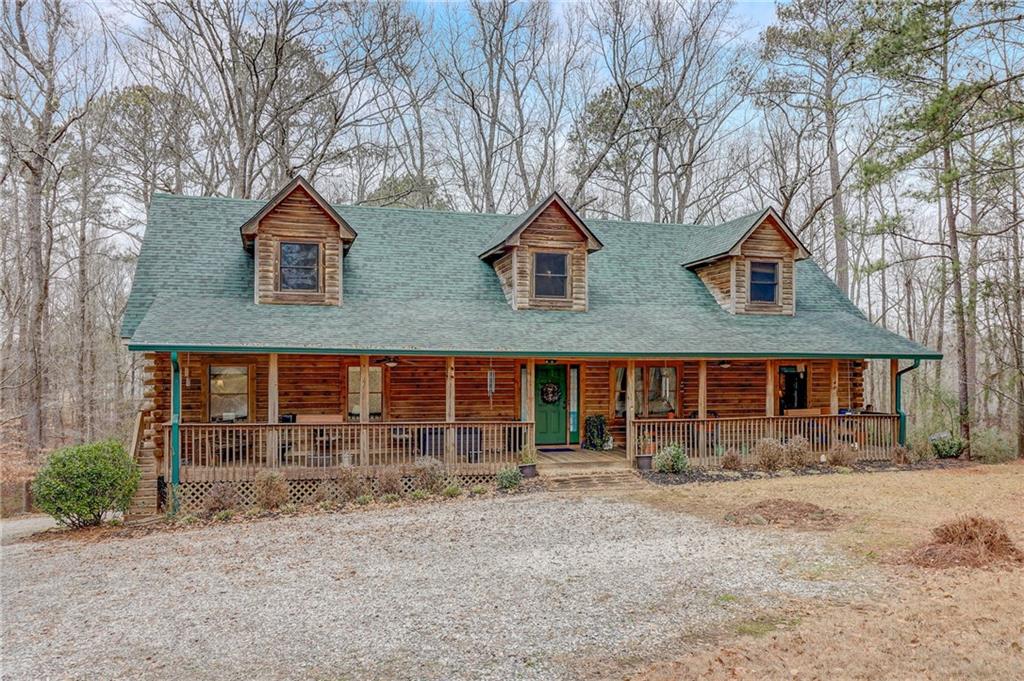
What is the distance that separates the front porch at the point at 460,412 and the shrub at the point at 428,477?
249mm

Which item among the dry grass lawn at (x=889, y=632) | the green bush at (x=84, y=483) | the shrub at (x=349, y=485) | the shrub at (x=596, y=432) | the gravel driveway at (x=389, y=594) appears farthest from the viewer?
the shrub at (x=596, y=432)

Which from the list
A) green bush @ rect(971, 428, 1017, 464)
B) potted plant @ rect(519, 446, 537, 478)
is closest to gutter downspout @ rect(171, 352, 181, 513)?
potted plant @ rect(519, 446, 537, 478)

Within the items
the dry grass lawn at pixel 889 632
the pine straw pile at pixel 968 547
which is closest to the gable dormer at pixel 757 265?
the dry grass lawn at pixel 889 632

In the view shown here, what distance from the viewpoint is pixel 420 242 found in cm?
1806

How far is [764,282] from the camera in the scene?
18.3m

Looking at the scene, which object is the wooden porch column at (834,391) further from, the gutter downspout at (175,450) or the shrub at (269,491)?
the gutter downspout at (175,450)

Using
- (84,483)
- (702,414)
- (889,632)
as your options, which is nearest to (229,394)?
(84,483)

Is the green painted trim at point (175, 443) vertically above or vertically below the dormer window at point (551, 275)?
below

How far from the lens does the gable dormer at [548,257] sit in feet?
54.4

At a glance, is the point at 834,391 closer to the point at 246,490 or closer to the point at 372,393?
the point at 372,393

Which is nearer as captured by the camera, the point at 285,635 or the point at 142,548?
the point at 285,635

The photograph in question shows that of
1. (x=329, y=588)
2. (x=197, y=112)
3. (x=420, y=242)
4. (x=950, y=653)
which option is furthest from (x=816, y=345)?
(x=197, y=112)

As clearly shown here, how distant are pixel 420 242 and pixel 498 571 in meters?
11.6

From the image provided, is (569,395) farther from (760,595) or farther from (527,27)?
(527,27)
